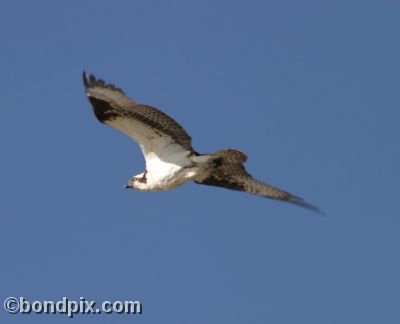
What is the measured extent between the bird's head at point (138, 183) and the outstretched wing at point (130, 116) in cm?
97

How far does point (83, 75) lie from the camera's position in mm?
16922

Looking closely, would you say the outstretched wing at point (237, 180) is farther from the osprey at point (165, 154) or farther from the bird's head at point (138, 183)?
the bird's head at point (138, 183)

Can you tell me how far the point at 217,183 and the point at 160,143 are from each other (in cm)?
128

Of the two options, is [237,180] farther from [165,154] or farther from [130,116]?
[130,116]

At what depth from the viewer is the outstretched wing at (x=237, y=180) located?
680 inches

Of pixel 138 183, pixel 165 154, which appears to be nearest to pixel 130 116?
pixel 165 154

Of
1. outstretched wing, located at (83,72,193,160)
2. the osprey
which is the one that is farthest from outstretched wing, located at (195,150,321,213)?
outstretched wing, located at (83,72,193,160)

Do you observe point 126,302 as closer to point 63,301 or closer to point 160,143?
point 63,301

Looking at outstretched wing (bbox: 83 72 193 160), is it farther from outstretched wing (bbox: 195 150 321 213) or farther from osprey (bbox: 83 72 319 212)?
outstretched wing (bbox: 195 150 321 213)

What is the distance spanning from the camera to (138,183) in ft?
60.0

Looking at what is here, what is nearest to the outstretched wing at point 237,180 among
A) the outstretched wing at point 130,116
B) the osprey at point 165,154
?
the osprey at point 165,154

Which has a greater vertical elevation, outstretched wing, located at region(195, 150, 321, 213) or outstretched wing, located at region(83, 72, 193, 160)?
outstretched wing, located at region(83, 72, 193, 160)

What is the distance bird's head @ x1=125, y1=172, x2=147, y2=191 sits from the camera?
18.1m

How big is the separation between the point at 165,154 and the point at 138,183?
3.11 feet
